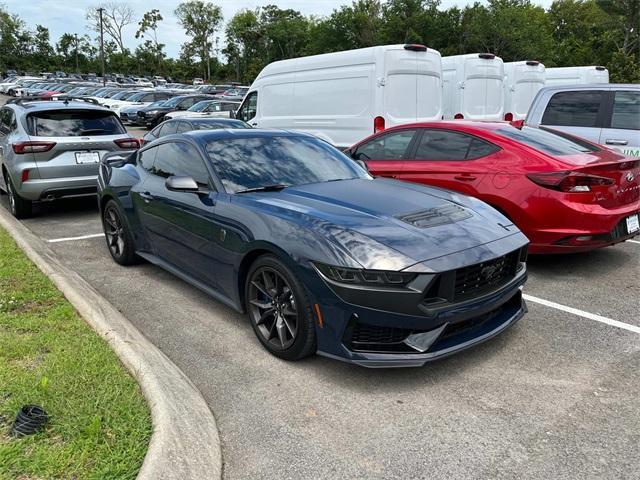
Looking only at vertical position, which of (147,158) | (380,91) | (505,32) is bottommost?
(147,158)

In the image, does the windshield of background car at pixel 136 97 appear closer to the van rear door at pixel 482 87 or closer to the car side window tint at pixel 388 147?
the van rear door at pixel 482 87

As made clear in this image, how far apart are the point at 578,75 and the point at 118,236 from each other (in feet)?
43.0

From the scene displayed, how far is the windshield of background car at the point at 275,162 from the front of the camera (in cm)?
440

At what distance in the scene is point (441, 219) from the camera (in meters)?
3.73

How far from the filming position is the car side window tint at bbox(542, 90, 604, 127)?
24.6 ft

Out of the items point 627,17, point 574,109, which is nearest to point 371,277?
point 574,109

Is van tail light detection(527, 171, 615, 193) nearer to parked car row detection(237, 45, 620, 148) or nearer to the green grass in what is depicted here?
the green grass

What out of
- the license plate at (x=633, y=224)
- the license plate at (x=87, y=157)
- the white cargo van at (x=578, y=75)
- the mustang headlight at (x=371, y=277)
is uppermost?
the white cargo van at (x=578, y=75)

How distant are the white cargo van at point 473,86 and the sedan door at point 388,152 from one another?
5334 mm

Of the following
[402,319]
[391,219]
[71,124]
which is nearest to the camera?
[402,319]

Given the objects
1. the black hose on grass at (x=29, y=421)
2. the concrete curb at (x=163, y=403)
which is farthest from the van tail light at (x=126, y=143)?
the black hose on grass at (x=29, y=421)

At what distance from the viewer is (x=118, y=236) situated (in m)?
5.98

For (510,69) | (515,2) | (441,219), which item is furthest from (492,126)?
(515,2)

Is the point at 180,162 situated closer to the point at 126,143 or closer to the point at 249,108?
the point at 126,143
